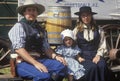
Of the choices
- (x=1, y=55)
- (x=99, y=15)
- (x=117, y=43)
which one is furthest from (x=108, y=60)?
(x=1, y=55)

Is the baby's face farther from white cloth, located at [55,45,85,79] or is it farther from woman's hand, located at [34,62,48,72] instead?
woman's hand, located at [34,62,48,72]

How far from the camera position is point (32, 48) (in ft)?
20.5

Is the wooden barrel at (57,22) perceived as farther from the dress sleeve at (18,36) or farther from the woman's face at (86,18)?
the dress sleeve at (18,36)

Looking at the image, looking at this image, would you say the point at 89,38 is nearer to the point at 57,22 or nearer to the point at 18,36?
the point at 57,22

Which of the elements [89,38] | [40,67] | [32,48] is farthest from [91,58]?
[40,67]

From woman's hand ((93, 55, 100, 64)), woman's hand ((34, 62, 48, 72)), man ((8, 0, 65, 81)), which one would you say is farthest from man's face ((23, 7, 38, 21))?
woman's hand ((93, 55, 100, 64))

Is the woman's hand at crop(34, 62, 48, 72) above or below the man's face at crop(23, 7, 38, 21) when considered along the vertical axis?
below

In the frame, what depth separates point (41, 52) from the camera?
646 centimetres

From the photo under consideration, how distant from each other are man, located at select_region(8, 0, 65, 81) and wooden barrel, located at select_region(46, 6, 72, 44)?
1576 millimetres

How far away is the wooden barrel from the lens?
26.6ft

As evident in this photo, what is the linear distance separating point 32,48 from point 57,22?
199cm

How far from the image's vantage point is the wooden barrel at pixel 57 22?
8.12 meters

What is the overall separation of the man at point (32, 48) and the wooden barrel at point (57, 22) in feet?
5.17

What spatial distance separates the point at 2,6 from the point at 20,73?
14.2 ft
